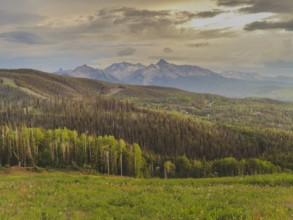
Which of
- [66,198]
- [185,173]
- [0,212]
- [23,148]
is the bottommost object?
[185,173]

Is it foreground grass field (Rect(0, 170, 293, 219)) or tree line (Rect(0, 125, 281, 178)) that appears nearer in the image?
foreground grass field (Rect(0, 170, 293, 219))

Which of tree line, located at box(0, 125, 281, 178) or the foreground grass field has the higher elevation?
the foreground grass field

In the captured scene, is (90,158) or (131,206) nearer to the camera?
(131,206)

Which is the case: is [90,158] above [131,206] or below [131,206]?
below

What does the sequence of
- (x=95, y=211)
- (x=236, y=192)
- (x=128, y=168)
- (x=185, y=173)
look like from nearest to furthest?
(x=95, y=211) < (x=236, y=192) < (x=128, y=168) < (x=185, y=173)

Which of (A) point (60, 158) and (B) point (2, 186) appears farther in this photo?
(A) point (60, 158)

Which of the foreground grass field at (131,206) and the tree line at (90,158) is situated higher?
the foreground grass field at (131,206)

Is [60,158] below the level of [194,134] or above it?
above

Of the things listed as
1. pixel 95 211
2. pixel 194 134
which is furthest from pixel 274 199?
pixel 194 134

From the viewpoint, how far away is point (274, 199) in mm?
19641

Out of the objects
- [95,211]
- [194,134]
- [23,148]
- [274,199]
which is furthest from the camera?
[194,134]

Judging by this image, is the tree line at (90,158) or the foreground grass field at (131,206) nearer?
the foreground grass field at (131,206)

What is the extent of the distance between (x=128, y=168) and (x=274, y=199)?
3422 inches

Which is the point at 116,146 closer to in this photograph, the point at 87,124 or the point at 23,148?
the point at 23,148
